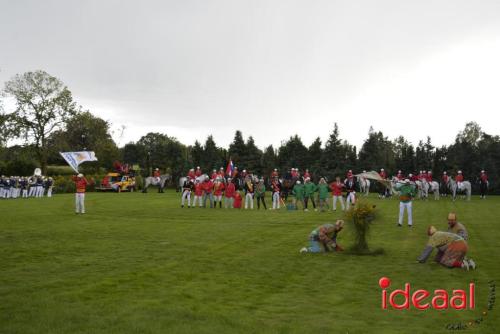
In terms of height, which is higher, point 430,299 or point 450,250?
point 450,250

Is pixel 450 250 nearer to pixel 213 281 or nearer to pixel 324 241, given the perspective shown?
pixel 324 241

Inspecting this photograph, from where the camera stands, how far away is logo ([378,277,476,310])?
8.73m

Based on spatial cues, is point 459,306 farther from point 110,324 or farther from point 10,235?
point 10,235

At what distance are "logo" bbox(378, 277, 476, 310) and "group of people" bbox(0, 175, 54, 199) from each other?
4267cm

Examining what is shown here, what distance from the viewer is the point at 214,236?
57.2 ft

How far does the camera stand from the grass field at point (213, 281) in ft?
25.1

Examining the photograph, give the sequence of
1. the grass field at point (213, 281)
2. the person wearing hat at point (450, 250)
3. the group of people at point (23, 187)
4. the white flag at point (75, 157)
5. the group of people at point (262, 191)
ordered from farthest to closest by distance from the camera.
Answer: the group of people at point (23, 187), the white flag at point (75, 157), the group of people at point (262, 191), the person wearing hat at point (450, 250), the grass field at point (213, 281)

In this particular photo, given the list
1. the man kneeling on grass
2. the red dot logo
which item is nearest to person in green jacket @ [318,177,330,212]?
the man kneeling on grass

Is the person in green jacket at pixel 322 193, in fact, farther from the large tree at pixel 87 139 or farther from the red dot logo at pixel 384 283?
the large tree at pixel 87 139

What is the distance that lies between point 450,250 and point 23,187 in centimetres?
4366

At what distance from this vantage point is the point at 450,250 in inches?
476

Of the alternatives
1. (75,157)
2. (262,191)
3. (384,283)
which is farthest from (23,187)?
(384,283)

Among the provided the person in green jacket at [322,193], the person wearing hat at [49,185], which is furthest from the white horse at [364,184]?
the person wearing hat at [49,185]

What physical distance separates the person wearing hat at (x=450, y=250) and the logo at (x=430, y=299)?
6.98 feet
